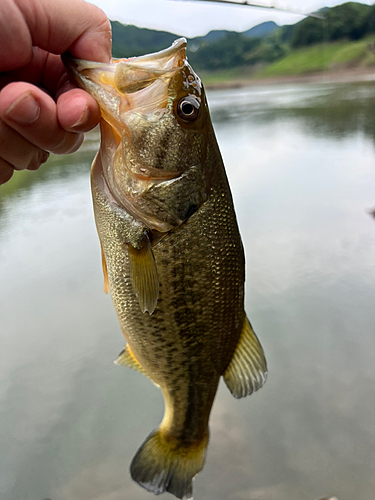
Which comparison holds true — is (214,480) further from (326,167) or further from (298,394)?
(326,167)

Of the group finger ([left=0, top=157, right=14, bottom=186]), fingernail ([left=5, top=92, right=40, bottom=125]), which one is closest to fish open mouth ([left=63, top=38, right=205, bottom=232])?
fingernail ([left=5, top=92, right=40, bottom=125])

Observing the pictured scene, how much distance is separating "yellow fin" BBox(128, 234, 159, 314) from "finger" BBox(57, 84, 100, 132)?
0.25 metres

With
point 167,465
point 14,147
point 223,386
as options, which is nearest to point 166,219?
point 14,147

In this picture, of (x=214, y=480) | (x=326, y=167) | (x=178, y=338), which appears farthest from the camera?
(x=326, y=167)

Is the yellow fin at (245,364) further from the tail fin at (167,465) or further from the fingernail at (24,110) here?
the fingernail at (24,110)

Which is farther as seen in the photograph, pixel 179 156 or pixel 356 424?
pixel 356 424

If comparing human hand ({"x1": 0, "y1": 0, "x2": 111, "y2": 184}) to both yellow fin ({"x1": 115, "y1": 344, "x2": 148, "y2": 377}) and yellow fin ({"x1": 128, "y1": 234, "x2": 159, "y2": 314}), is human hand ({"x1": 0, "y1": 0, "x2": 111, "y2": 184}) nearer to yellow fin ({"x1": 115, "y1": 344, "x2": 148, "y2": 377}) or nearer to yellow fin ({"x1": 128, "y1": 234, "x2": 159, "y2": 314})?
yellow fin ({"x1": 128, "y1": 234, "x2": 159, "y2": 314})

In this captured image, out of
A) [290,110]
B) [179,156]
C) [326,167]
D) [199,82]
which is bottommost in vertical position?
[290,110]

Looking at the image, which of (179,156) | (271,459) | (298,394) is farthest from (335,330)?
(179,156)

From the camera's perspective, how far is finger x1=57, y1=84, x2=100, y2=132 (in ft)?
2.15

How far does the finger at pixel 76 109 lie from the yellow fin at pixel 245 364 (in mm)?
604

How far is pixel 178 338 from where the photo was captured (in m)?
0.85

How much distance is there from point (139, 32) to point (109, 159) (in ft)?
38.5

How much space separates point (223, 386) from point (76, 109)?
1.78 metres
